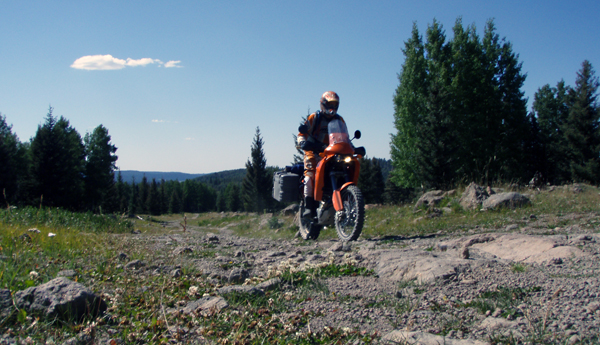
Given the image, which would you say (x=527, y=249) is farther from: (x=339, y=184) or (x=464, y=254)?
(x=339, y=184)

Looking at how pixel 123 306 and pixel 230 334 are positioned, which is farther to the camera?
pixel 123 306

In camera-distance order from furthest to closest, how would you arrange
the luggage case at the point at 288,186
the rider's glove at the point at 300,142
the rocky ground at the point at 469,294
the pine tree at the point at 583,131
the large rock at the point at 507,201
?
the pine tree at the point at 583,131
the large rock at the point at 507,201
the luggage case at the point at 288,186
the rider's glove at the point at 300,142
the rocky ground at the point at 469,294

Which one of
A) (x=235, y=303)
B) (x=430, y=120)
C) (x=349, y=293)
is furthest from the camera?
(x=430, y=120)

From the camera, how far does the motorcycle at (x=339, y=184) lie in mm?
5645

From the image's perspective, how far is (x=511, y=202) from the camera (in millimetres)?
7840

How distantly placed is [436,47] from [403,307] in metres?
35.5

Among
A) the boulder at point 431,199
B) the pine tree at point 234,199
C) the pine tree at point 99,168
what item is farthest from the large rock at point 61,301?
the pine tree at point 234,199

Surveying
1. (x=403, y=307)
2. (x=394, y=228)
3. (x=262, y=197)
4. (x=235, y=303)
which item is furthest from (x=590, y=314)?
(x=262, y=197)

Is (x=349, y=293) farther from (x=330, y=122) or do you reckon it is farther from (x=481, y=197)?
(x=481, y=197)

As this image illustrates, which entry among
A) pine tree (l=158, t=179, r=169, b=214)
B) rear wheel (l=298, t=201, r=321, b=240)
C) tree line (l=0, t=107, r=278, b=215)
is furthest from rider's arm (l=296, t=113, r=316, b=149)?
pine tree (l=158, t=179, r=169, b=214)

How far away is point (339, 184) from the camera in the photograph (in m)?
6.29

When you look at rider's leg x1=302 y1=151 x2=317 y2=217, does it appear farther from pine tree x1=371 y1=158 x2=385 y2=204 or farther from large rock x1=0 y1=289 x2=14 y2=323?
pine tree x1=371 y1=158 x2=385 y2=204

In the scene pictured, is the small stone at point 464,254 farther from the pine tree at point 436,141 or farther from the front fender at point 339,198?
the pine tree at point 436,141

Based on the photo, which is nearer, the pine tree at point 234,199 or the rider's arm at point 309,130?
the rider's arm at point 309,130
